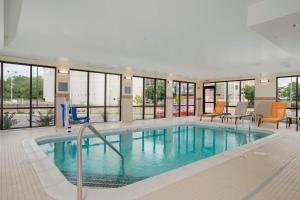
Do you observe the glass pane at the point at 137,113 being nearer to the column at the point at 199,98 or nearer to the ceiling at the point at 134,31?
the ceiling at the point at 134,31

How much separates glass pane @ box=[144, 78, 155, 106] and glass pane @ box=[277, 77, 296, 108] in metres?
6.96

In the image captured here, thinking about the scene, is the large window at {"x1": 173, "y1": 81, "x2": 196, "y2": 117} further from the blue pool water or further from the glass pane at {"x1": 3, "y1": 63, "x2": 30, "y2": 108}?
the glass pane at {"x1": 3, "y1": 63, "x2": 30, "y2": 108}

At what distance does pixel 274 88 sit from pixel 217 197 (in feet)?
34.4

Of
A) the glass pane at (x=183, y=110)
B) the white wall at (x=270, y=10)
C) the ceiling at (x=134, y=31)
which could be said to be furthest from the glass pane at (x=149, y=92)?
the white wall at (x=270, y=10)

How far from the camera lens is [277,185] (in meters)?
2.74

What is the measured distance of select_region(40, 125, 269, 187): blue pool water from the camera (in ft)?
12.8

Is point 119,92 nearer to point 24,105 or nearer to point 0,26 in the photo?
point 24,105

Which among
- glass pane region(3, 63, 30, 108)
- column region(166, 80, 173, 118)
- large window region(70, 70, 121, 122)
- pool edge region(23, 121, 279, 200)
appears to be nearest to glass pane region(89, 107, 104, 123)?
large window region(70, 70, 121, 122)

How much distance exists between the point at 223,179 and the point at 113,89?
825 centimetres

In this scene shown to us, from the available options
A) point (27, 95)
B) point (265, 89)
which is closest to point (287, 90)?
point (265, 89)

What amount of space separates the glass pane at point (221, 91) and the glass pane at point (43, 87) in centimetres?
1030

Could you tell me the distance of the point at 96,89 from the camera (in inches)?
381

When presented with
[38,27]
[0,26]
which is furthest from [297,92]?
[0,26]

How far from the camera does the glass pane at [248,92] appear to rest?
12273mm
